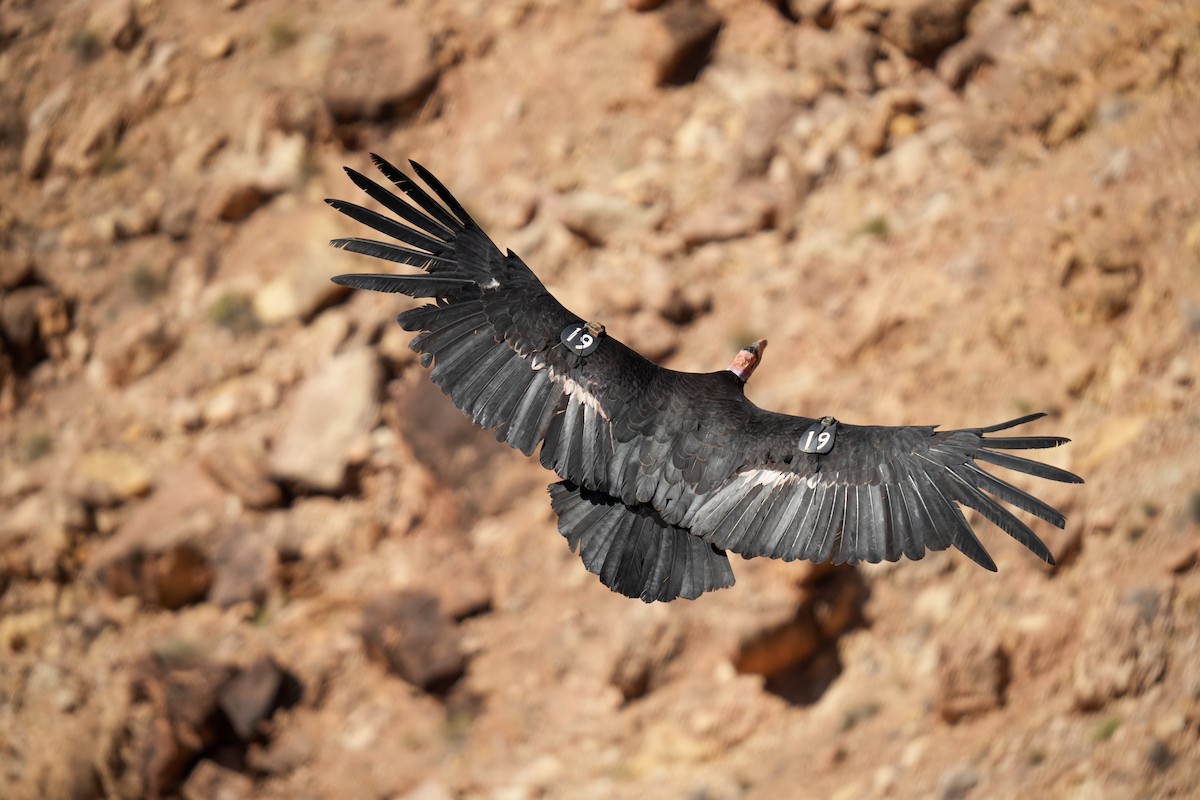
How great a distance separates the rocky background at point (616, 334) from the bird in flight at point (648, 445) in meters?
3.94

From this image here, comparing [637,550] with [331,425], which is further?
[331,425]

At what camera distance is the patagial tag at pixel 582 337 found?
6844 millimetres

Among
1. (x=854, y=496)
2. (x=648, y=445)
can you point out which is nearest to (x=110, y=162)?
(x=648, y=445)

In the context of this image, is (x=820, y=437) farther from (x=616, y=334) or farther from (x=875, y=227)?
(x=875, y=227)

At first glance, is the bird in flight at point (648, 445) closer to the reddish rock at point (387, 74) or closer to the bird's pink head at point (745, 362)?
the bird's pink head at point (745, 362)

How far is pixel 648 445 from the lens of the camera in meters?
6.63

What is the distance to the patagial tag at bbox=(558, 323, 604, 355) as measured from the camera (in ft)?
22.5

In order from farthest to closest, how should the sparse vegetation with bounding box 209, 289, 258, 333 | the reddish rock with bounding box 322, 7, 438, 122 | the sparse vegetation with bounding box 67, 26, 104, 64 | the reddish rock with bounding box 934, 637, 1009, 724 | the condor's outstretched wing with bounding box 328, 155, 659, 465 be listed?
the sparse vegetation with bounding box 67, 26, 104, 64 → the reddish rock with bounding box 322, 7, 438, 122 → the sparse vegetation with bounding box 209, 289, 258, 333 → the reddish rock with bounding box 934, 637, 1009, 724 → the condor's outstretched wing with bounding box 328, 155, 659, 465

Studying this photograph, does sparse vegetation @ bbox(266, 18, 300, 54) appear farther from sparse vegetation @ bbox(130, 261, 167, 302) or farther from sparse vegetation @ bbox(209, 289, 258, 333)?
sparse vegetation @ bbox(209, 289, 258, 333)

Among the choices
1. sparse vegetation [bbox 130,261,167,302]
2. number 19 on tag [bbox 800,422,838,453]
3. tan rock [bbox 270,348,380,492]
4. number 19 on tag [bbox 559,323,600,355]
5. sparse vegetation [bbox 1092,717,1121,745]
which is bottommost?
sparse vegetation [bbox 1092,717,1121,745]

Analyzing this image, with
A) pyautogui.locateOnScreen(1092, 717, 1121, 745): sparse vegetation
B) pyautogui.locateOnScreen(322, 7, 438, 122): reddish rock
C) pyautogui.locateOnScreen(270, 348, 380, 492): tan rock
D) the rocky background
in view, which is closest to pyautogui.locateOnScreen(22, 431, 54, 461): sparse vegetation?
the rocky background

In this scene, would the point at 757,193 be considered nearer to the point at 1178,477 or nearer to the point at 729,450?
the point at 1178,477

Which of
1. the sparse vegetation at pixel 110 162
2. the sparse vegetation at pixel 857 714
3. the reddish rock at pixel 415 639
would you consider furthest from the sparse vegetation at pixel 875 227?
the sparse vegetation at pixel 110 162

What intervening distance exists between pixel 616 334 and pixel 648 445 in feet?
18.5
